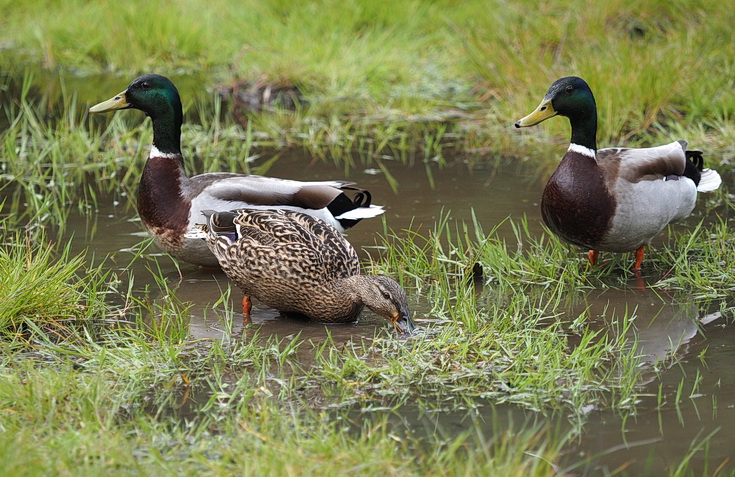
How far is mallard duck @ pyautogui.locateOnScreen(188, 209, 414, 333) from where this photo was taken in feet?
15.0

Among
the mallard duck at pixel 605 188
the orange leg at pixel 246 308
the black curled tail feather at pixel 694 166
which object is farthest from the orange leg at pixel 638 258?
the orange leg at pixel 246 308

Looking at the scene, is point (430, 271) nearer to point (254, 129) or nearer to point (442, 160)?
point (442, 160)

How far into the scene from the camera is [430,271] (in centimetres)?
525

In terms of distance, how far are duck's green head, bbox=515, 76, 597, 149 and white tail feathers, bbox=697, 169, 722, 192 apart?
0.70 m

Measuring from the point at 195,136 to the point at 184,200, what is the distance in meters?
2.33

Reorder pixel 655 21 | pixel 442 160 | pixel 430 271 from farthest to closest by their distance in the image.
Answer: pixel 655 21 < pixel 442 160 < pixel 430 271

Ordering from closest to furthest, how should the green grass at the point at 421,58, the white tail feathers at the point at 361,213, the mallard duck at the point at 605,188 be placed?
the mallard duck at the point at 605,188 → the white tail feathers at the point at 361,213 → the green grass at the point at 421,58

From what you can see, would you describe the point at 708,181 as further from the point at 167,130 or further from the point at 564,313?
the point at 167,130

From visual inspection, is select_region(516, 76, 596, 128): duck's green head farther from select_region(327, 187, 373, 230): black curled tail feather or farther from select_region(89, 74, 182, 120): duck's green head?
select_region(89, 74, 182, 120): duck's green head

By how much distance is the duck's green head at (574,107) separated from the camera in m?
5.38

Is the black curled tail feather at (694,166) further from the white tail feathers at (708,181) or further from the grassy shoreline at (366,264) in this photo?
the grassy shoreline at (366,264)

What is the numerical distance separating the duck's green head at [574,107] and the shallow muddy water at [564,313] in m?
0.75

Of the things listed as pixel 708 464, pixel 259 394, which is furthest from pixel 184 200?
pixel 708 464

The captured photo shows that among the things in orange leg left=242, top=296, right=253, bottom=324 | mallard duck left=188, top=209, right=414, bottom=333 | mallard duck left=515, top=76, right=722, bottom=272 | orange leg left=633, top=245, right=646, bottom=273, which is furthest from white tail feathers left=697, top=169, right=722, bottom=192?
orange leg left=242, top=296, right=253, bottom=324
